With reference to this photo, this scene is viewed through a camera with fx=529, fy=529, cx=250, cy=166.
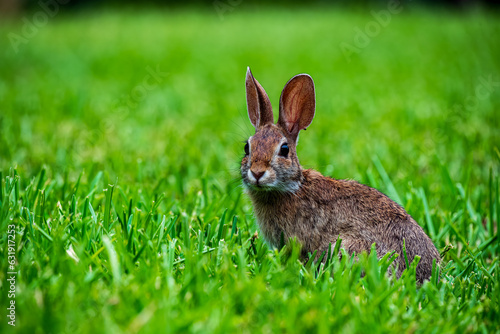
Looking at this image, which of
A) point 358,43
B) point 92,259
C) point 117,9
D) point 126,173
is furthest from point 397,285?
point 117,9

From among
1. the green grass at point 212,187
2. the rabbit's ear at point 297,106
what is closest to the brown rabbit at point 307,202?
the rabbit's ear at point 297,106

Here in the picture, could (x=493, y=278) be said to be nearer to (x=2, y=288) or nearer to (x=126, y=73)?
(x=2, y=288)

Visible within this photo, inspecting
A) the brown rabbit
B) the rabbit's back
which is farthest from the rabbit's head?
the rabbit's back

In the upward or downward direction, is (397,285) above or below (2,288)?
below

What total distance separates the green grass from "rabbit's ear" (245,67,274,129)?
0.49 m

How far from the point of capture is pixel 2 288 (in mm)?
1957

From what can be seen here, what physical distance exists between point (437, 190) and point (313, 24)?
40.7 ft

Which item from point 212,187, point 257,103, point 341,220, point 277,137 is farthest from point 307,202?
point 212,187

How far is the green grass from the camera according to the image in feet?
6.48

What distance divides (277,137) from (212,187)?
992 mm

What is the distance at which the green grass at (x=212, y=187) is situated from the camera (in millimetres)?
1975

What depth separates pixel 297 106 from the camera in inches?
117

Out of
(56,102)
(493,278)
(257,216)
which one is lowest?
(493,278)

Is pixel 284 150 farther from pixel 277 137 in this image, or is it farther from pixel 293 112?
pixel 293 112
